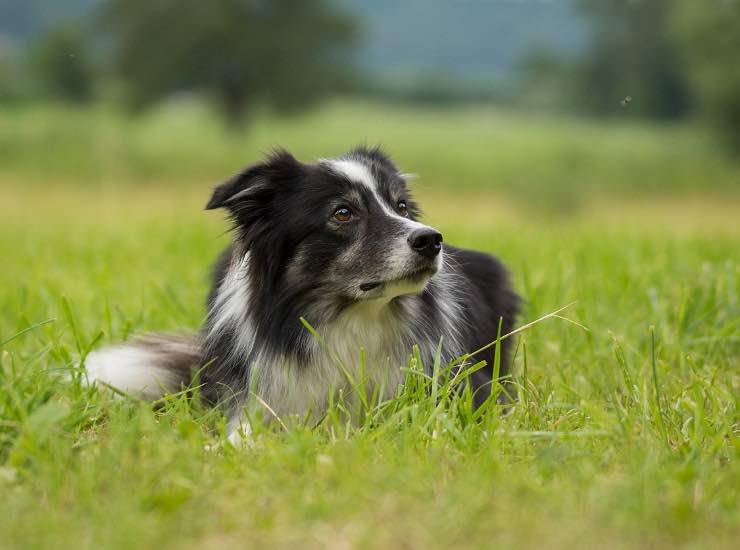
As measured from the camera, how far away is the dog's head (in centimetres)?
312

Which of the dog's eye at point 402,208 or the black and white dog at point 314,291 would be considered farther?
the dog's eye at point 402,208

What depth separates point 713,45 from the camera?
62.5 ft

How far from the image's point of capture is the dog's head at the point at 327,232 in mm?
3115

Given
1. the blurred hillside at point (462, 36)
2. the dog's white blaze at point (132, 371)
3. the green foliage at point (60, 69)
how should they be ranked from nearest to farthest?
the dog's white blaze at point (132, 371) < the green foliage at point (60, 69) < the blurred hillside at point (462, 36)

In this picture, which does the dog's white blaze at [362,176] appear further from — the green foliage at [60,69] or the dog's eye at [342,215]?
the green foliage at [60,69]

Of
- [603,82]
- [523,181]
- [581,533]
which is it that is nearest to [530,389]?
[581,533]

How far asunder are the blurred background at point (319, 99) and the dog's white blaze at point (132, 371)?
610 inches

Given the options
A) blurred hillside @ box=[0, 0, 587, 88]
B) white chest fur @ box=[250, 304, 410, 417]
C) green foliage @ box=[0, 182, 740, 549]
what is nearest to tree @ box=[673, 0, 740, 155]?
blurred hillside @ box=[0, 0, 587, 88]

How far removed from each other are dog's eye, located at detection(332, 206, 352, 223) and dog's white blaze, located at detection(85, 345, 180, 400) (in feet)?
3.37

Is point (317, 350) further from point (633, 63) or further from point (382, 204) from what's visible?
point (633, 63)

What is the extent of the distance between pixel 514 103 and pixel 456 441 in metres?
31.4

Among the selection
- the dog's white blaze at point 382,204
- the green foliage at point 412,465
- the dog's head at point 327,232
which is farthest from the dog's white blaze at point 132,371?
the dog's white blaze at point 382,204

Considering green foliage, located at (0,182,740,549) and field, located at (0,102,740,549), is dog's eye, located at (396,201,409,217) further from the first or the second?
→ green foliage, located at (0,182,740,549)

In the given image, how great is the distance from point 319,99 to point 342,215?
20281 millimetres
